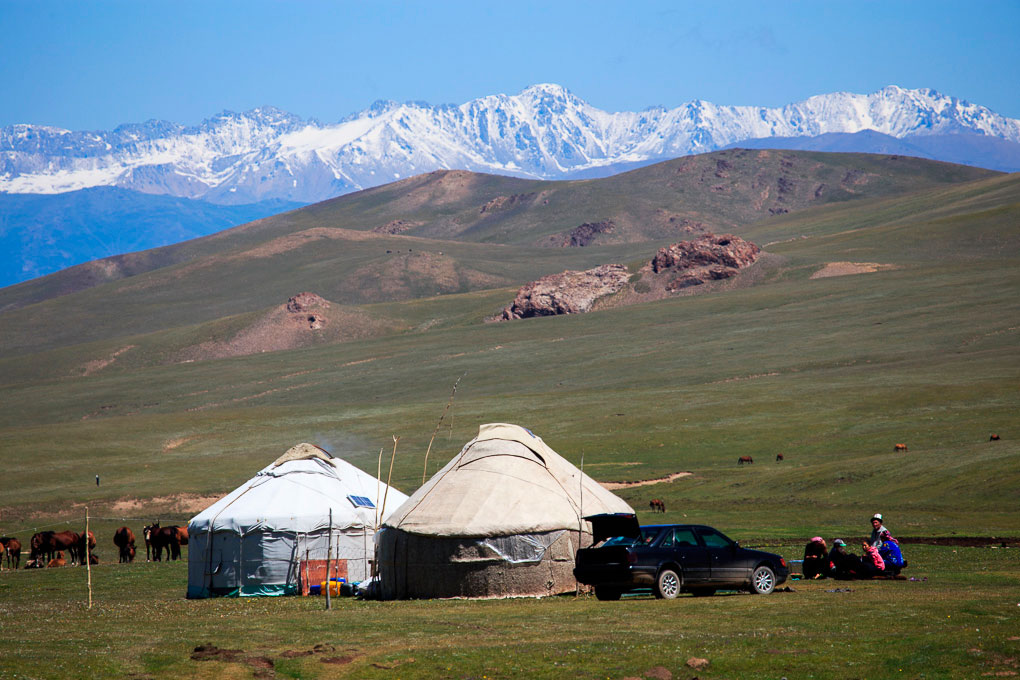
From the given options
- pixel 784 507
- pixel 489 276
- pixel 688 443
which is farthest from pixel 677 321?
pixel 489 276

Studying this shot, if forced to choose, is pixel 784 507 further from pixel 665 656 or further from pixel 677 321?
pixel 677 321

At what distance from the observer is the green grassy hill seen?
43.8m

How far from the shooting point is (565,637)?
1656cm

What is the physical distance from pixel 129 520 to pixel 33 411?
193ft

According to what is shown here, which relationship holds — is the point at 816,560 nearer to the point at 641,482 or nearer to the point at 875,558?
the point at 875,558

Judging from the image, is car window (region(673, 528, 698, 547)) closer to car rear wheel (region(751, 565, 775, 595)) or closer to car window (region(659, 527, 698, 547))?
car window (region(659, 527, 698, 547))

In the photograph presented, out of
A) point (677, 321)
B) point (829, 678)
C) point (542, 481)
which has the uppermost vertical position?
→ point (677, 321)

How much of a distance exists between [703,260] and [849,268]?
20.5m

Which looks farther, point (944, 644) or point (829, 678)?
point (944, 644)

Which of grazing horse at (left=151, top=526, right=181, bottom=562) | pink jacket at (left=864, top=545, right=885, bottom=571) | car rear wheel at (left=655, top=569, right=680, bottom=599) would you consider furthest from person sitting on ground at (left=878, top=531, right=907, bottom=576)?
grazing horse at (left=151, top=526, right=181, bottom=562)

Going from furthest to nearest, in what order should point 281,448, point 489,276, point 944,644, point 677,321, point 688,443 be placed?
point 489,276 → point 677,321 → point 281,448 → point 688,443 → point 944,644

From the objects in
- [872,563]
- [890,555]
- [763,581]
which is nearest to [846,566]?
[872,563]

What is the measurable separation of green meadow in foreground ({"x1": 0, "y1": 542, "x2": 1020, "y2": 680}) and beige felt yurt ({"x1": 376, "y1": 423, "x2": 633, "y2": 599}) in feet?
2.39

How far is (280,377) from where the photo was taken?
10662 cm
